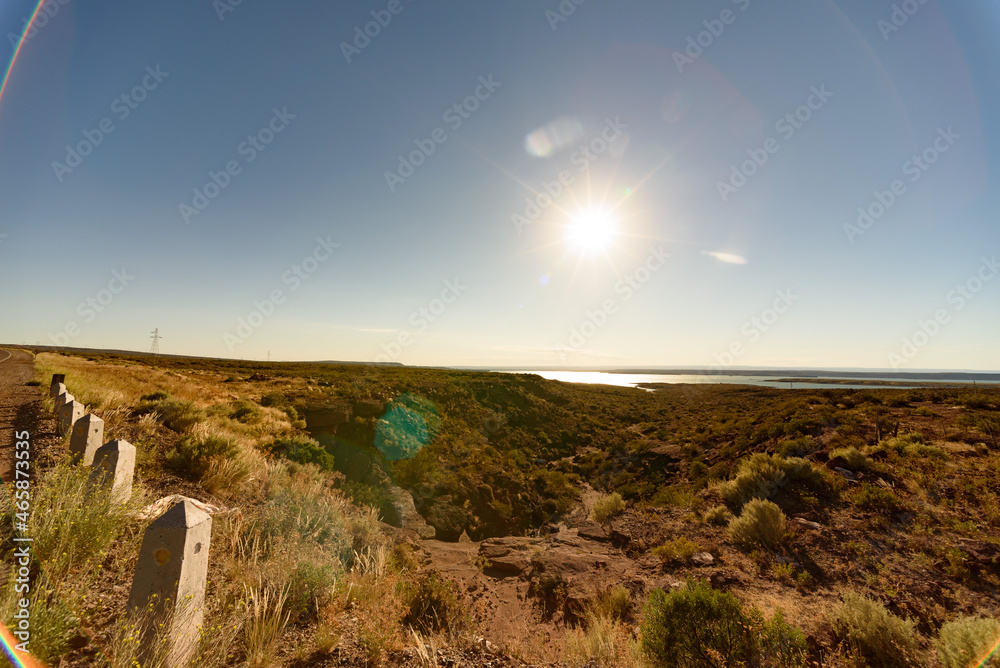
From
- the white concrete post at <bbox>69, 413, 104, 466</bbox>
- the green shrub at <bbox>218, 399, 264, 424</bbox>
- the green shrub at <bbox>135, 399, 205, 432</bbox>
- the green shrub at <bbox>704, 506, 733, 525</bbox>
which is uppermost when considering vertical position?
the white concrete post at <bbox>69, 413, 104, 466</bbox>

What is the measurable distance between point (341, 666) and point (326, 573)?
4.65 ft

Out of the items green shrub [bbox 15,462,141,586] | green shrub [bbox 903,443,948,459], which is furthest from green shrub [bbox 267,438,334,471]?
green shrub [bbox 903,443,948,459]

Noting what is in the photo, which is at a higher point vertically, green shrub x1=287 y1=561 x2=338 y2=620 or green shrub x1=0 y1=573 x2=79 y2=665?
green shrub x1=0 y1=573 x2=79 y2=665

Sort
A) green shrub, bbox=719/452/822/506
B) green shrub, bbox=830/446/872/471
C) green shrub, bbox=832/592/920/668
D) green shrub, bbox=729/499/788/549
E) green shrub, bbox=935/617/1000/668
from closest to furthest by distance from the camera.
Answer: green shrub, bbox=935/617/1000/668
green shrub, bbox=832/592/920/668
green shrub, bbox=729/499/788/549
green shrub, bbox=830/446/872/471
green shrub, bbox=719/452/822/506

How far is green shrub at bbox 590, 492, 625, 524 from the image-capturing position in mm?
12198

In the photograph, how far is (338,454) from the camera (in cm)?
1176

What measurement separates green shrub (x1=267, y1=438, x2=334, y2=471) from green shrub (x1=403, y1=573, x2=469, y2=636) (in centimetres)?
504

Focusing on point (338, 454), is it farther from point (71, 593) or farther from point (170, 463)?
point (71, 593)

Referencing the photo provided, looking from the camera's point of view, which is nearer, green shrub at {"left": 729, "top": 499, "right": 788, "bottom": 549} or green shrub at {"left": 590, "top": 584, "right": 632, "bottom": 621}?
green shrub at {"left": 590, "top": 584, "right": 632, "bottom": 621}

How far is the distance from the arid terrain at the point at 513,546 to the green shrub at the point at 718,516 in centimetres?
5

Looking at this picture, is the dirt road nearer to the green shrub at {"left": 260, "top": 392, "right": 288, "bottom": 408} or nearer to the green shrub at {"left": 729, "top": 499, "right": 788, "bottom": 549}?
the green shrub at {"left": 260, "top": 392, "right": 288, "bottom": 408}

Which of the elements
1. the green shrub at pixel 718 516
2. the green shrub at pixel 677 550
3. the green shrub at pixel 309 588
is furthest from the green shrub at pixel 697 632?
the green shrub at pixel 718 516

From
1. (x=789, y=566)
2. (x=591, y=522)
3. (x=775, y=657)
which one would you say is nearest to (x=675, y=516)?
(x=591, y=522)

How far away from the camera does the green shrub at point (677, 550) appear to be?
7.90m
